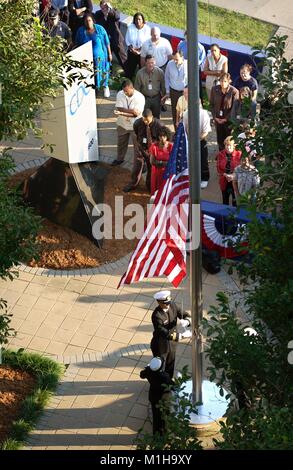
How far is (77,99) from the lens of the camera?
15305 mm

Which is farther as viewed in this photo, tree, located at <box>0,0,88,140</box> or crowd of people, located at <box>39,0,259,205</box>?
crowd of people, located at <box>39,0,259,205</box>

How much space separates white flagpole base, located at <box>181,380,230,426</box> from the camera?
12.7 metres

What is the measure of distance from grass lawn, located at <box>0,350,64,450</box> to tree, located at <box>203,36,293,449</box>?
3.97m

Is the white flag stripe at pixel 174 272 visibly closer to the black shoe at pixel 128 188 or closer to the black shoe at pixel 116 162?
the black shoe at pixel 128 188

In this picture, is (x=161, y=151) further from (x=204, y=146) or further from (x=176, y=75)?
(x=176, y=75)

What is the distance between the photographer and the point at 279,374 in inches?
372

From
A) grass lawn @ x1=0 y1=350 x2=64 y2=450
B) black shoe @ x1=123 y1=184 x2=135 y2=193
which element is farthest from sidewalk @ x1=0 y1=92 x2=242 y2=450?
black shoe @ x1=123 y1=184 x2=135 y2=193

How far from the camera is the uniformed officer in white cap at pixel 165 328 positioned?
12875 mm

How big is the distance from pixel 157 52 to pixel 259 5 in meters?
5.04

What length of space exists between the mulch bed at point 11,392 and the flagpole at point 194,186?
7.43 ft

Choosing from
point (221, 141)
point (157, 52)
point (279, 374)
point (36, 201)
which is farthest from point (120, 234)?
point (279, 374)

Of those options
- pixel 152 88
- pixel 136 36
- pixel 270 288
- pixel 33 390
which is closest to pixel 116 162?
pixel 152 88

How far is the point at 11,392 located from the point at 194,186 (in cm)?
418

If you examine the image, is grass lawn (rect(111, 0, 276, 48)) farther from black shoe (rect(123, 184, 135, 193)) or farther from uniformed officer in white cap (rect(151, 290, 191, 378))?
uniformed officer in white cap (rect(151, 290, 191, 378))
